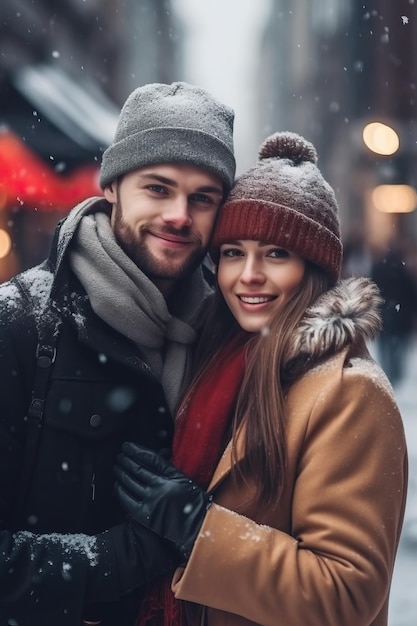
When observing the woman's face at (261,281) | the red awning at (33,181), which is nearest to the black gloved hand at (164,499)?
the woman's face at (261,281)

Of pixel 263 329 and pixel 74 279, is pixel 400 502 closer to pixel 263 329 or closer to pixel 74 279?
pixel 263 329

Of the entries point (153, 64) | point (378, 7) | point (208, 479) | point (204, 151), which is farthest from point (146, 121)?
point (153, 64)

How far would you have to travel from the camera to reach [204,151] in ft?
9.83

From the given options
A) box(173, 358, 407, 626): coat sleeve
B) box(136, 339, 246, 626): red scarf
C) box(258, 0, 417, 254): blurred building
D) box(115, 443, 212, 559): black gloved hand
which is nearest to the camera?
box(173, 358, 407, 626): coat sleeve

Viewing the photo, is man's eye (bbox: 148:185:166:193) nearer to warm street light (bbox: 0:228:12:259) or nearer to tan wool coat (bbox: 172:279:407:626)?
tan wool coat (bbox: 172:279:407:626)

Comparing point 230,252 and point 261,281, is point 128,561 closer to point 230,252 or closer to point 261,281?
point 261,281

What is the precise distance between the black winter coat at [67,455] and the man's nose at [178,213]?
456 mm

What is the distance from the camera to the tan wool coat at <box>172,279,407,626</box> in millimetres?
2383

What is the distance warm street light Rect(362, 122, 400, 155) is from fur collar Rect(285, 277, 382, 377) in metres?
10.6

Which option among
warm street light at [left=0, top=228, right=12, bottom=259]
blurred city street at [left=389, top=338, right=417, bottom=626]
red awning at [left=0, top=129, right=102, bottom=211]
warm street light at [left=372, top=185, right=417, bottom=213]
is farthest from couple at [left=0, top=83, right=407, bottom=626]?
warm street light at [left=372, top=185, right=417, bottom=213]

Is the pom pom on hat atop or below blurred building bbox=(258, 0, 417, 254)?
below

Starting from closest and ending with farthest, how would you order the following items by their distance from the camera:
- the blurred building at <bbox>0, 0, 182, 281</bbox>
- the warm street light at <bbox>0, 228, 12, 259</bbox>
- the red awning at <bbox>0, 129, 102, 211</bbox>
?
the red awning at <bbox>0, 129, 102, 211</bbox> → the blurred building at <bbox>0, 0, 182, 281</bbox> → the warm street light at <bbox>0, 228, 12, 259</bbox>

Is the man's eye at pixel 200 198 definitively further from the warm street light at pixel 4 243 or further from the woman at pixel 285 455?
the warm street light at pixel 4 243

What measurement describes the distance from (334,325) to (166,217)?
804 mm
